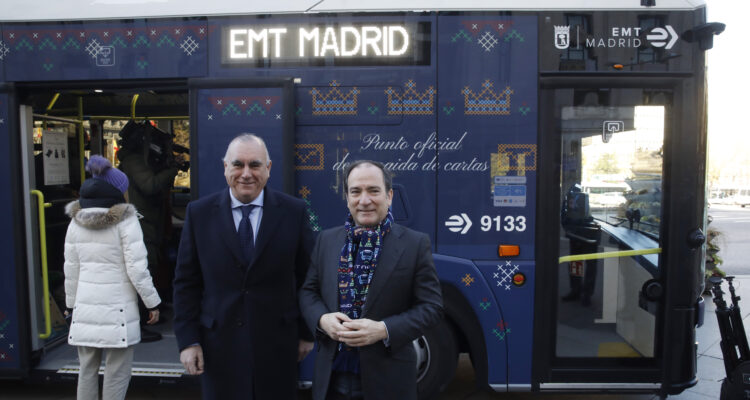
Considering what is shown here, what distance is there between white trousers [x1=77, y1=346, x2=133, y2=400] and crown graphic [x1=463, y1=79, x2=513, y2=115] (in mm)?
2629

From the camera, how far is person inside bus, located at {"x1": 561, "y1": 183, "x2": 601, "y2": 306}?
3371 millimetres

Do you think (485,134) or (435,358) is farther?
(435,358)

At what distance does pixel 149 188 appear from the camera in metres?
4.83

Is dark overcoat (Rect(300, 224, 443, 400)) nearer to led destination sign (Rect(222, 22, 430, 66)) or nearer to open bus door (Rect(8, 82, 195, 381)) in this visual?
led destination sign (Rect(222, 22, 430, 66))

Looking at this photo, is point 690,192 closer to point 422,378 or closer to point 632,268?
point 632,268

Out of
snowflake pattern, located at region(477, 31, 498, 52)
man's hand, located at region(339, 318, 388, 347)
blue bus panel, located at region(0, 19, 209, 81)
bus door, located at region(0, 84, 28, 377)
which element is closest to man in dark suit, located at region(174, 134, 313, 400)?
man's hand, located at region(339, 318, 388, 347)

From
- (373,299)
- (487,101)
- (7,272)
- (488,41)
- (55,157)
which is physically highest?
(488,41)

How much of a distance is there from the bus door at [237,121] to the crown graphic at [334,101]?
0.52ft

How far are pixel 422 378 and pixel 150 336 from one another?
2.40 m

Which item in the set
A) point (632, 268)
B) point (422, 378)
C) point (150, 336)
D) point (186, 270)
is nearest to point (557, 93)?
point (632, 268)

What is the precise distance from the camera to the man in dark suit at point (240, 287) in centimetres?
222

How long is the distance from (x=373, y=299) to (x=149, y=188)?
3602 mm

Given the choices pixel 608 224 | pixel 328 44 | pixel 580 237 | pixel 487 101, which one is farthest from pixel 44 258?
pixel 608 224

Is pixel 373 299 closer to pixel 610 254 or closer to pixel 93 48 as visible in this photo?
pixel 610 254
